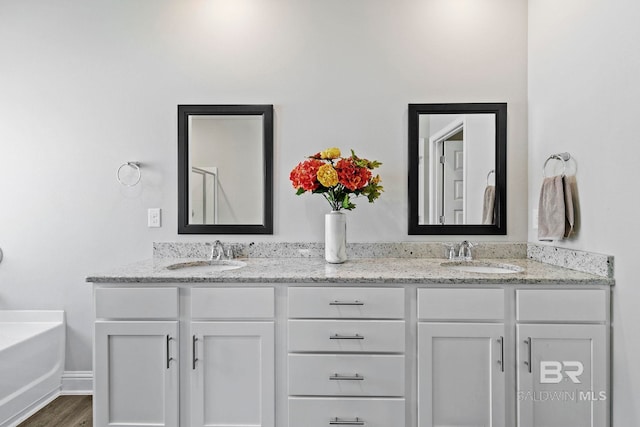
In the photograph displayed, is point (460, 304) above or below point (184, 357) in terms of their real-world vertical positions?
above

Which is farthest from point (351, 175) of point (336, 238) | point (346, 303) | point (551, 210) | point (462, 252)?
point (551, 210)

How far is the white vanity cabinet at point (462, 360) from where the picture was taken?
168 centimetres

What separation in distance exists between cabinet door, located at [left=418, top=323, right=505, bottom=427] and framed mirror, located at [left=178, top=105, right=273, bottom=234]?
1.16 metres

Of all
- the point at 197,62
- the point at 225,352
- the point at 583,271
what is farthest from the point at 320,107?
the point at 583,271

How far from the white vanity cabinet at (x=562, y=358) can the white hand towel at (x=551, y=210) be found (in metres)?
0.36

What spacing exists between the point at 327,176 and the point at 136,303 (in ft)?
3.62

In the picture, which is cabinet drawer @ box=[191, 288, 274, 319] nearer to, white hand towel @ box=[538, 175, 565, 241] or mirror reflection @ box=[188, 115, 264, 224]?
mirror reflection @ box=[188, 115, 264, 224]

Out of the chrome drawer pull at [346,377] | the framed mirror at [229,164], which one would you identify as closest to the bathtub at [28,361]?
the framed mirror at [229,164]

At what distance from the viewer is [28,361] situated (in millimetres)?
2166

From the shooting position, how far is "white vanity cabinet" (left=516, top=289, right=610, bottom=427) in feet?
5.44

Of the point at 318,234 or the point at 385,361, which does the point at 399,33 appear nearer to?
the point at 318,234

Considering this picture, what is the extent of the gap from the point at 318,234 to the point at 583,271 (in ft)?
4.53

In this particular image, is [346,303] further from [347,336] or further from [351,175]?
[351,175]

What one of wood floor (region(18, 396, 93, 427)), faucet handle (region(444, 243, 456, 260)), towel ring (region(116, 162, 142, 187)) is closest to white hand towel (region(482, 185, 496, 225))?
faucet handle (region(444, 243, 456, 260))
